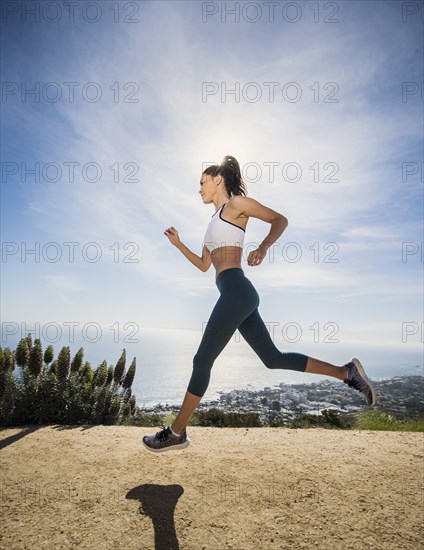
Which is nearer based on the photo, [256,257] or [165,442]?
[256,257]

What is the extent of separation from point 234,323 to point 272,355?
0.59 meters

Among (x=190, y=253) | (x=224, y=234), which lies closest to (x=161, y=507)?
(x=224, y=234)

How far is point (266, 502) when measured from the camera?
8.51 feet

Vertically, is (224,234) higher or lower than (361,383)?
higher

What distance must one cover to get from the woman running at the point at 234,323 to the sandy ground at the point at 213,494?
50cm

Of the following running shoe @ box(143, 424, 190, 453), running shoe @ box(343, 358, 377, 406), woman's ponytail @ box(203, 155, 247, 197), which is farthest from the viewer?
woman's ponytail @ box(203, 155, 247, 197)

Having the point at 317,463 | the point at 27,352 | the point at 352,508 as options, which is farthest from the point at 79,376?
the point at 352,508

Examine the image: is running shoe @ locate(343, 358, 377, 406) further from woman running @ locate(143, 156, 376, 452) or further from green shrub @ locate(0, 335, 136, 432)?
green shrub @ locate(0, 335, 136, 432)

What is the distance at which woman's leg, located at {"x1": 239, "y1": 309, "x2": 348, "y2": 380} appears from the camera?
3.12 meters

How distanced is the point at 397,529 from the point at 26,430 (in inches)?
194

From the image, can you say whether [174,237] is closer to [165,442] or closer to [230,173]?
[230,173]

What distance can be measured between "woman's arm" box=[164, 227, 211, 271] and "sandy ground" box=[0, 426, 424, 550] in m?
2.17

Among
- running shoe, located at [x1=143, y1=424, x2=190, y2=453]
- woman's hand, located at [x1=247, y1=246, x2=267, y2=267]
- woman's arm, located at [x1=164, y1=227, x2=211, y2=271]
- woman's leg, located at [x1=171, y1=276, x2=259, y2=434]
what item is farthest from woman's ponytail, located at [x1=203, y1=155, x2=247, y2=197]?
running shoe, located at [x1=143, y1=424, x2=190, y2=453]

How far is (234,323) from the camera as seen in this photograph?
2875 millimetres
